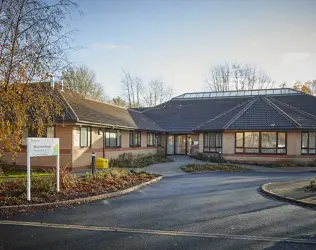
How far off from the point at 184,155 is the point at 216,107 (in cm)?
752

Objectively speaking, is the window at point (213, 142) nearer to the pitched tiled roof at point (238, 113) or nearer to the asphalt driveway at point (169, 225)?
the pitched tiled roof at point (238, 113)

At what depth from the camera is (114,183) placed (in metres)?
11.9

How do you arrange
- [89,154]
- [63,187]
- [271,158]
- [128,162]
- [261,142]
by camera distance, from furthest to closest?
[261,142], [271,158], [128,162], [89,154], [63,187]

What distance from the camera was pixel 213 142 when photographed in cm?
2631

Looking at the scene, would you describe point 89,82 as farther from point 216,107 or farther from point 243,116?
point 243,116

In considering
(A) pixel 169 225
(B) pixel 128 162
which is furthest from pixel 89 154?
(A) pixel 169 225

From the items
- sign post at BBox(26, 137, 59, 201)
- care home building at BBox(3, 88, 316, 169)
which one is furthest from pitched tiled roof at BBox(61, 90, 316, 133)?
sign post at BBox(26, 137, 59, 201)

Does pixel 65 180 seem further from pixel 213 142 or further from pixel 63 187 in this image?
pixel 213 142

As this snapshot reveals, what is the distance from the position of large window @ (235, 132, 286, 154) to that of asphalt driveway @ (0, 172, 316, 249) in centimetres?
1482

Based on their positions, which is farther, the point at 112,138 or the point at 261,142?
the point at 261,142

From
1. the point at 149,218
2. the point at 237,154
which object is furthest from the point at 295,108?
the point at 149,218

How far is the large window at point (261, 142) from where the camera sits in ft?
77.9

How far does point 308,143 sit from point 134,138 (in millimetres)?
14887

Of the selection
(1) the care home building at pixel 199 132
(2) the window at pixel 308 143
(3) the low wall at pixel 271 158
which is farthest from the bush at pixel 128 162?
(2) the window at pixel 308 143
